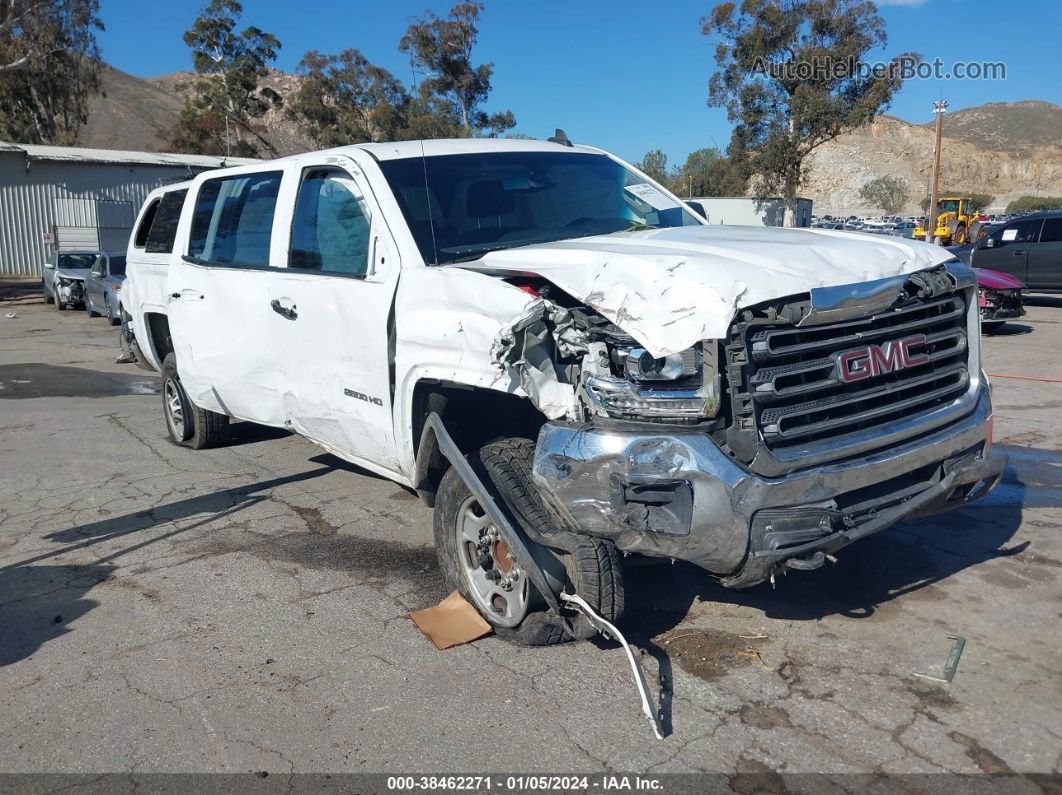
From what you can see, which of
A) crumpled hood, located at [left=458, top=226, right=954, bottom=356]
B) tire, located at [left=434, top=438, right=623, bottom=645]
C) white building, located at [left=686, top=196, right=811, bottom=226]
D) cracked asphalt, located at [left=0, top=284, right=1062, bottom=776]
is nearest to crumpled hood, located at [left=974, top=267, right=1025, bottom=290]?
cracked asphalt, located at [left=0, top=284, right=1062, bottom=776]

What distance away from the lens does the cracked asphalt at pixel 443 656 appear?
3.21m

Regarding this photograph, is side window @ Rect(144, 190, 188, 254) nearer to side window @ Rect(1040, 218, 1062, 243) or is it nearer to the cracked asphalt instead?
the cracked asphalt

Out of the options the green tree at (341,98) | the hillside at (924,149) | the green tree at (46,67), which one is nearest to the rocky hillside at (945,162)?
the hillside at (924,149)

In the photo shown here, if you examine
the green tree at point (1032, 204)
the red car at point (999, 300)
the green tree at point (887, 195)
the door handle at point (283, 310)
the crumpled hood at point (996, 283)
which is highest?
the green tree at point (887, 195)

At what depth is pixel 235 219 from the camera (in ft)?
20.1

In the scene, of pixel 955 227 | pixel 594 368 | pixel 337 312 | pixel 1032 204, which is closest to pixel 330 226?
pixel 337 312

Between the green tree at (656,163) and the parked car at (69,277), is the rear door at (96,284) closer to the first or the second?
the parked car at (69,277)

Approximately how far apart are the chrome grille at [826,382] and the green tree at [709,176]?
32159mm

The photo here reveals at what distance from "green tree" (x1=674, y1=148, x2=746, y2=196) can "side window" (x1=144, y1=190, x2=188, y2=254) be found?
Answer: 97.3 feet

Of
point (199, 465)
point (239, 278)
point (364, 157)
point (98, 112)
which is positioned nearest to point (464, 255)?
point (364, 157)

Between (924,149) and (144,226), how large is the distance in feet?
368

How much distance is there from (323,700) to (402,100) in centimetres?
4391

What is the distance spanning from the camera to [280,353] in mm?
5445

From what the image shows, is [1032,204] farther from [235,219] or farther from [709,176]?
[235,219]
